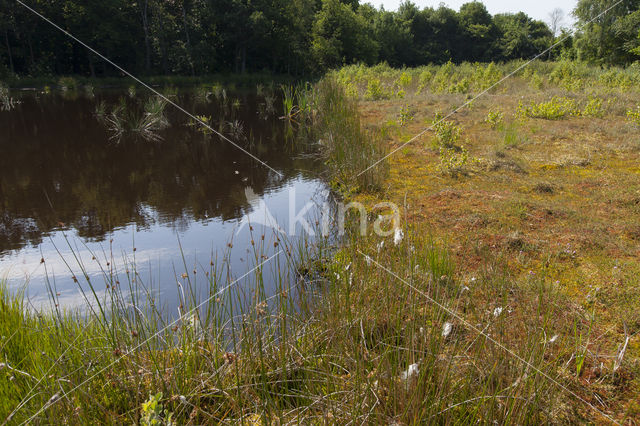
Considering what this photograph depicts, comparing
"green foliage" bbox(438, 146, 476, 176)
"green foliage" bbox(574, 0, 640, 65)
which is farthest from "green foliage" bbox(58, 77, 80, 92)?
"green foliage" bbox(574, 0, 640, 65)

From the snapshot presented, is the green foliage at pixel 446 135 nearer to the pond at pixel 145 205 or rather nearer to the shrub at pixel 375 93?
the pond at pixel 145 205

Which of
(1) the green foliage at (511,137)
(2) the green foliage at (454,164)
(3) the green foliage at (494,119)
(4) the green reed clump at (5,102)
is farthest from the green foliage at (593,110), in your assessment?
(4) the green reed clump at (5,102)

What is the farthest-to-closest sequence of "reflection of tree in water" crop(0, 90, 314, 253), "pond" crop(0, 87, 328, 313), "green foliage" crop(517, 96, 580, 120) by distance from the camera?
"green foliage" crop(517, 96, 580, 120) → "reflection of tree in water" crop(0, 90, 314, 253) → "pond" crop(0, 87, 328, 313)

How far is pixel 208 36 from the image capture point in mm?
26312

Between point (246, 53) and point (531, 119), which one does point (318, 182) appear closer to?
point (531, 119)

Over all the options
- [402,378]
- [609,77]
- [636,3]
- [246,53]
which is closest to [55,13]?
[246,53]

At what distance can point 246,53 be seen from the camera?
27.5 m

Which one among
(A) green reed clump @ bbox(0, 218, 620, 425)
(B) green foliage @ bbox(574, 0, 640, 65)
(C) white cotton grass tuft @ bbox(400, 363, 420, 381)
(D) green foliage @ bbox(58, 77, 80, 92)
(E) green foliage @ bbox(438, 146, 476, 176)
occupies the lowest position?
(A) green reed clump @ bbox(0, 218, 620, 425)

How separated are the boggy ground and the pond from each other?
120 cm

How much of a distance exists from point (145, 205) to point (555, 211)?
396 cm

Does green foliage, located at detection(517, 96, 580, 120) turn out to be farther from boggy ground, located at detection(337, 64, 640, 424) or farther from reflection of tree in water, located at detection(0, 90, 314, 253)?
reflection of tree in water, located at detection(0, 90, 314, 253)

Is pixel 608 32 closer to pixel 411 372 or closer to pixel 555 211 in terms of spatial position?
pixel 555 211

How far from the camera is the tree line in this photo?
68.8 feet

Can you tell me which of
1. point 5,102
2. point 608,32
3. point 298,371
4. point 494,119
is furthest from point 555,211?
point 608,32
